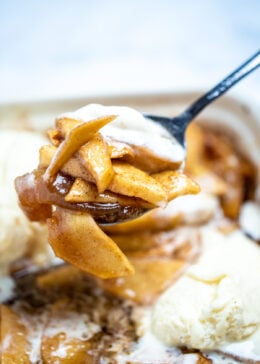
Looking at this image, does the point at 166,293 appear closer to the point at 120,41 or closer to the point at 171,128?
the point at 171,128

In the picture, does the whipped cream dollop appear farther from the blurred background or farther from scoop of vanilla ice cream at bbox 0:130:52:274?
the blurred background

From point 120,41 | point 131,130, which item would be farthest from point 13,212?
point 120,41

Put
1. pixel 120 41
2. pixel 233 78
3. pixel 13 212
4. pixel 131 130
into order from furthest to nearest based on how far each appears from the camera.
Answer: pixel 120 41, pixel 13 212, pixel 233 78, pixel 131 130

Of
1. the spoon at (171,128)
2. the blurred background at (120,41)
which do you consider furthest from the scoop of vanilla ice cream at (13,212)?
the blurred background at (120,41)

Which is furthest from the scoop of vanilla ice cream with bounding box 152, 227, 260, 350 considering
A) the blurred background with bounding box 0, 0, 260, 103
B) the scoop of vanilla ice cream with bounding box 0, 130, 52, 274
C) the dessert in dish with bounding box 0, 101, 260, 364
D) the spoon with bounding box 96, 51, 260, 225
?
the blurred background with bounding box 0, 0, 260, 103

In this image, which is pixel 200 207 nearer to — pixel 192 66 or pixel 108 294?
pixel 108 294

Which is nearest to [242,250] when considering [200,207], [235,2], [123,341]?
[200,207]

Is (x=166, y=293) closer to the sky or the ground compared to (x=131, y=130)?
closer to the ground
